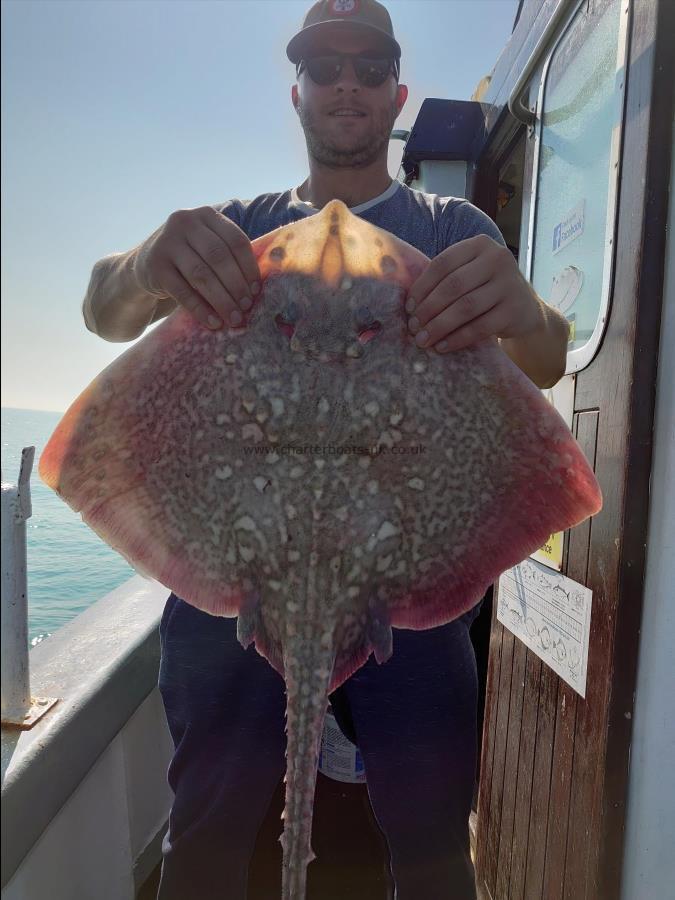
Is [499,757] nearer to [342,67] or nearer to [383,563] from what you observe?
[383,563]

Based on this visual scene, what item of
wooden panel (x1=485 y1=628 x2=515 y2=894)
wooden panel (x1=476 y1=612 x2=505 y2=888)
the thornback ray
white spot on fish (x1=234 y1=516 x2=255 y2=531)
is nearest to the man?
the thornback ray

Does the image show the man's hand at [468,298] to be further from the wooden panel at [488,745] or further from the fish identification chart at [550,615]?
the wooden panel at [488,745]

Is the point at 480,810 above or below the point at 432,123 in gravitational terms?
below

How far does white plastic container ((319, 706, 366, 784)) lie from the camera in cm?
240

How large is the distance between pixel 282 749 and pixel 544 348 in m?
1.36

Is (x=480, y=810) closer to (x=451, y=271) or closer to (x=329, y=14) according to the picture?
(x=451, y=271)

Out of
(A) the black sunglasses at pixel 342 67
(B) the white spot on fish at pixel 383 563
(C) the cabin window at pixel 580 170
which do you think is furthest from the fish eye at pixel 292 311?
(A) the black sunglasses at pixel 342 67

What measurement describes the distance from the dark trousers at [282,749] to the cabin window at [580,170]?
3.65 feet

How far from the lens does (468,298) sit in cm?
120

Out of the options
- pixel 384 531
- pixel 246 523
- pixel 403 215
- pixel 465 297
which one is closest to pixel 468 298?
pixel 465 297


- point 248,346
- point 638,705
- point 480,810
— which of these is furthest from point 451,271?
point 480,810

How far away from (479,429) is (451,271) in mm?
327

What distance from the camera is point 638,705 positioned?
1.57 meters

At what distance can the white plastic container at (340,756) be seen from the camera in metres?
2.40
